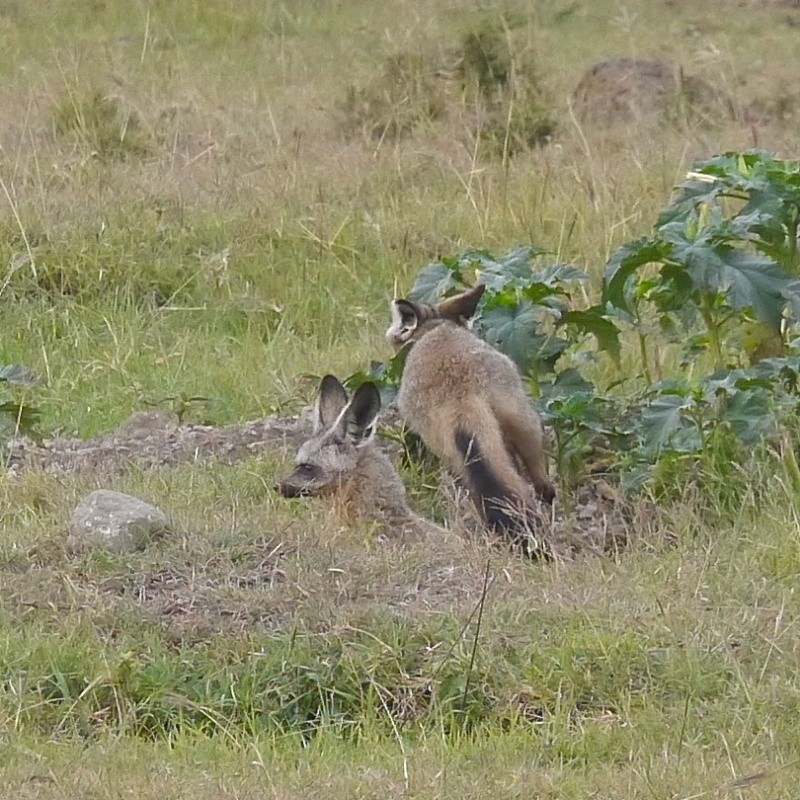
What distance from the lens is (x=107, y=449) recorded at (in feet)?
20.6

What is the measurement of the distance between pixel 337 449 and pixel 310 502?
21cm

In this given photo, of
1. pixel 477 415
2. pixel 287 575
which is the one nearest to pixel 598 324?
pixel 477 415

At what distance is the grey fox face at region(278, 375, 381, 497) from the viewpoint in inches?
223

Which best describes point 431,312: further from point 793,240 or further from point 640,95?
point 640,95

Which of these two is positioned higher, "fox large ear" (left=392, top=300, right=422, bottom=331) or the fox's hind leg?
"fox large ear" (left=392, top=300, right=422, bottom=331)

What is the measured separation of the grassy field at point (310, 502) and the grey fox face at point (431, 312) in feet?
2.09

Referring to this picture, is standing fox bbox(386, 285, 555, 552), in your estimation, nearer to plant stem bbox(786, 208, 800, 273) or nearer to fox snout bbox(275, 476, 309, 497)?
fox snout bbox(275, 476, 309, 497)

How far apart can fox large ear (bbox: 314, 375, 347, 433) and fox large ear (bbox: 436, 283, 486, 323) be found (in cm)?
57

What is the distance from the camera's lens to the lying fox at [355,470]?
18.3ft

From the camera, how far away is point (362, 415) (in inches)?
226

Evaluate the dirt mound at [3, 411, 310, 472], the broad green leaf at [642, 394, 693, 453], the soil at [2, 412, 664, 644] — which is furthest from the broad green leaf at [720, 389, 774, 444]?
the dirt mound at [3, 411, 310, 472]

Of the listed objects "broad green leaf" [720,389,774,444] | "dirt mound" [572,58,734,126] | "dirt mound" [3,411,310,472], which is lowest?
"dirt mound" [572,58,734,126]

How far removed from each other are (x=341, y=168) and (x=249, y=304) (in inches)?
78.9

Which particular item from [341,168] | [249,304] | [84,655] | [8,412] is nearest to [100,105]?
[341,168]
